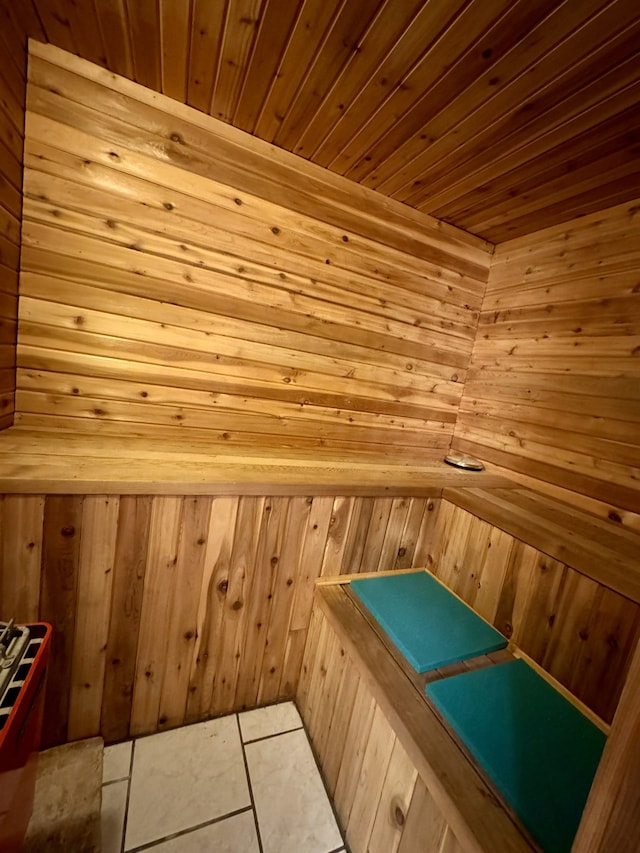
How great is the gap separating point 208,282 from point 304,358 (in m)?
0.61

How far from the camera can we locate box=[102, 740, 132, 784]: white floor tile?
1.21 m

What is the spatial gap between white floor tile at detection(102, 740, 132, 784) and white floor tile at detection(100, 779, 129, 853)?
0.03m

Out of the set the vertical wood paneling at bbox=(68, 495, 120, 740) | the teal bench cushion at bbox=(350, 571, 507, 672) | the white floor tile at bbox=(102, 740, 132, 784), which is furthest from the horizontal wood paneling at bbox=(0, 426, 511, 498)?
the white floor tile at bbox=(102, 740, 132, 784)

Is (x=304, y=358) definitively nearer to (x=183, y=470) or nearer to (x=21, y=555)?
(x=183, y=470)

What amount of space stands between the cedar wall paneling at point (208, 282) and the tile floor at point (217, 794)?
1359mm

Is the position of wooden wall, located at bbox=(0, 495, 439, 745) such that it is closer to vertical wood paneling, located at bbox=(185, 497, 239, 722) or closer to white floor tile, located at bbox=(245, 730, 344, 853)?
vertical wood paneling, located at bbox=(185, 497, 239, 722)

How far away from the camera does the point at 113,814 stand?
1109 mm

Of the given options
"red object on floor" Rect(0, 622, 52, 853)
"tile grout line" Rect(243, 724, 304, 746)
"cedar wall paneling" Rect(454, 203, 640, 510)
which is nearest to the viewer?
"red object on floor" Rect(0, 622, 52, 853)

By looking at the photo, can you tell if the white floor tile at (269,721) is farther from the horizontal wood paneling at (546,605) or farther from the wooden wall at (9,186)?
the wooden wall at (9,186)

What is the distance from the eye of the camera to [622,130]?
1217 millimetres

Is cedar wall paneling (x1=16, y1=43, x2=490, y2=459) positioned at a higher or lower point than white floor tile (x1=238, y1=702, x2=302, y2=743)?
higher

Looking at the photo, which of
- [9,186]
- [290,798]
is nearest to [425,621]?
[290,798]

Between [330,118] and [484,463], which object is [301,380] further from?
[484,463]

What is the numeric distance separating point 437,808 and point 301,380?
1664 millimetres
